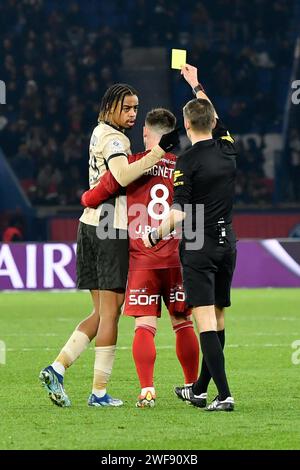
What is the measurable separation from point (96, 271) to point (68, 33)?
833 inches

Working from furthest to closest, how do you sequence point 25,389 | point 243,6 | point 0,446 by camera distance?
point 243,6, point 25,389, point 0,446

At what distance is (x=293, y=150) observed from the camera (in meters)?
25.7

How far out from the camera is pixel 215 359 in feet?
25.0

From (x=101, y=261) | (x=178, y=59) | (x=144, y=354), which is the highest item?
(x=178, y=59)

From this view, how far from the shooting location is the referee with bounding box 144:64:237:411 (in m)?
7.64

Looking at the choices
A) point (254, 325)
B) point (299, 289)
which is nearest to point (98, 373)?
point (254, 325)

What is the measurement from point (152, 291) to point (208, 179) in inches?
35.9

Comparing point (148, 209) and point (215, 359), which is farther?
point (148, 209)

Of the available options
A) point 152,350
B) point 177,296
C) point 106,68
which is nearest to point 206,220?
point 177,296

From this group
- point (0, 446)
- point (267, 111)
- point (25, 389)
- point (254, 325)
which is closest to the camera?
point (0, 446)

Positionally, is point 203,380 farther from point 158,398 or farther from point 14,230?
point 14,230

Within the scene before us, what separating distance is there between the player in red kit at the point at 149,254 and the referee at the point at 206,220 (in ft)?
1.31

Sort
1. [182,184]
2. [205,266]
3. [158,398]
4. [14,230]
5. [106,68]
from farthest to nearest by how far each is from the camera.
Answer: [106,68] < [14,230] < [158,398] < [205,266] < [182,184]
